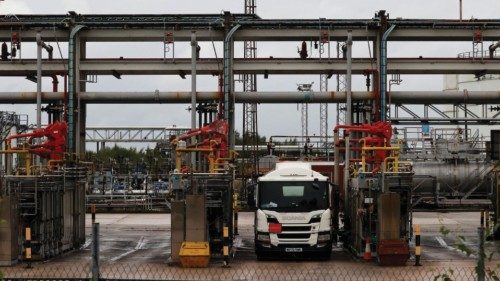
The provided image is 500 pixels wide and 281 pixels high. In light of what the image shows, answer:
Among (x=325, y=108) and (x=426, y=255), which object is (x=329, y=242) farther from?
(x=325, y=108)

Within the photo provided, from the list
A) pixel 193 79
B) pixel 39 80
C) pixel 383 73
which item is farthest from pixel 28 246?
pixel 383 73

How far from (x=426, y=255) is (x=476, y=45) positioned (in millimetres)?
19667

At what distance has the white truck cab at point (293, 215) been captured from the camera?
78.7ft

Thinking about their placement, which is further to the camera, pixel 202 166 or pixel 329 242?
pixel 202 166

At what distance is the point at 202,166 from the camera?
3222 cm

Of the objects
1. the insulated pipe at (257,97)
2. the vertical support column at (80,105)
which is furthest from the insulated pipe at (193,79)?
the vertical support column at (80,105)

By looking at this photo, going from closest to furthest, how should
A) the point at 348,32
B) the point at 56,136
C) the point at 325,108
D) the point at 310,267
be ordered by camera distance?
the point at 310,267
the point at 56,136
the point at 348,32
the point at 325,108

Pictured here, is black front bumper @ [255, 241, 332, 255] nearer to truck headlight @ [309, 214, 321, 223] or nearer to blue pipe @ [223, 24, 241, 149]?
truck headlight @ [309, 214, 321, 223]

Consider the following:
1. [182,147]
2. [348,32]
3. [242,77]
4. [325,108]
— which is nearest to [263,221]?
[182,147]

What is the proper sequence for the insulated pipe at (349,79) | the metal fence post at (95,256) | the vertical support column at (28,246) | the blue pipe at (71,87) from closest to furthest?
the metal fence post at (95,256)
the vertical support column at (28,246)
the insulated pipe at (349,79)
the blue pipe at (71,87)

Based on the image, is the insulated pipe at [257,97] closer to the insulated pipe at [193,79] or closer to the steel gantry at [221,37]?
the steel gantry at [221,37]

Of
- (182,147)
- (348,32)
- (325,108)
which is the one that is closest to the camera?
(182,147)

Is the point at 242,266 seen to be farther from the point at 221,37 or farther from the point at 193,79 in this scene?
the point at 221,37

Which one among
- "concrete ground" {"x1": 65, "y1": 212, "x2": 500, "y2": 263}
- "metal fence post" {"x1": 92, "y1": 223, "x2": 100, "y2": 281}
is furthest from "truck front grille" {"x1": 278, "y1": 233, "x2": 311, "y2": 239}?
"metal fence post" {"x1": 92, "y1": 223, "x2": 100, "y2": 281}
